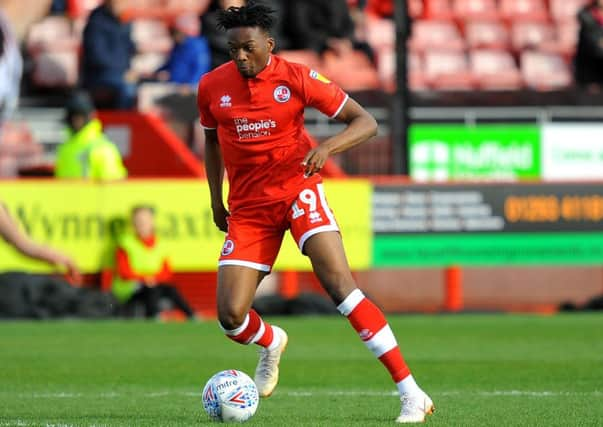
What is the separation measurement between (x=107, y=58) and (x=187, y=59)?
1082 millimetres

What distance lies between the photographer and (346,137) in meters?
8.34

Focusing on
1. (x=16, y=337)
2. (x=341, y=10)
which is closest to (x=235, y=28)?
(x=16, y=337)

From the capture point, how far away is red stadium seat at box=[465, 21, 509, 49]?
24.9 metres

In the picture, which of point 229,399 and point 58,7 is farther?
point 58,7

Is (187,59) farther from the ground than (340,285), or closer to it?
closer to it

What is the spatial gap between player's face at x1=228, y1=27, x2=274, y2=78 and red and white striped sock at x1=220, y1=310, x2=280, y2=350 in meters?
1.46

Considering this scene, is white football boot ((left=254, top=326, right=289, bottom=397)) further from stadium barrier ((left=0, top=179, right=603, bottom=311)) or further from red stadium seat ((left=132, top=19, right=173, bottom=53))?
red stadium seat ((left=132, top=19, right=173, bottom=53))

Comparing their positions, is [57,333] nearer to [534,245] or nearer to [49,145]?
[49,145]

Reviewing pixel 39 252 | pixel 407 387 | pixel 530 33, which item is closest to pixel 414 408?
pixel 407 387

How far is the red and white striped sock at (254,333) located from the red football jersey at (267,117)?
0.73m

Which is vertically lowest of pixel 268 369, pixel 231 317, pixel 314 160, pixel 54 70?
pixel 54 70

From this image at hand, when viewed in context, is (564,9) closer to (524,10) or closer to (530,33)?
(524,10)

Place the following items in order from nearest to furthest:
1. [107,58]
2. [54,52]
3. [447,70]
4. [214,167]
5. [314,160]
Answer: [314,160] < [214,167] < [107,58] < [54,52] < [447,70]

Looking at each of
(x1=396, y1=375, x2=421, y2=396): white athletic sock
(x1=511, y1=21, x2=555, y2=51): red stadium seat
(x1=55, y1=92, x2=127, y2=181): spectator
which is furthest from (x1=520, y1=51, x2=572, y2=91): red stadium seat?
(x1=396, y1=375, x2=421, y2=396): white athletic sock
